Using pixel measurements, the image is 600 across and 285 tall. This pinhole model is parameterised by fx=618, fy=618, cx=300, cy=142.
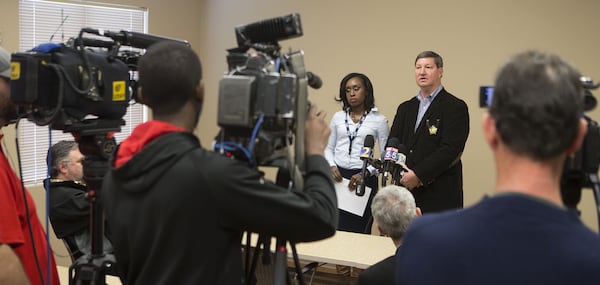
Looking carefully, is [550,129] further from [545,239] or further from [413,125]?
[413,125]

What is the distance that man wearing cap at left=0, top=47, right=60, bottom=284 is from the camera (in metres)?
1.64

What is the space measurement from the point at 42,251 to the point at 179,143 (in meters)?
0.73

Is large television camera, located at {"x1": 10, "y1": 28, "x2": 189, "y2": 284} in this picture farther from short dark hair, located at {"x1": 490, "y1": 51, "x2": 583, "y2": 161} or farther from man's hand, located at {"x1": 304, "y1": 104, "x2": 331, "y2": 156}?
short dark hair, located at {"x1": 490, "y1": 51, "x2": 583, "y2": 161}

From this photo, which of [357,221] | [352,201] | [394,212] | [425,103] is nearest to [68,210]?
[394,212]

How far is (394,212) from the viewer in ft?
8.36

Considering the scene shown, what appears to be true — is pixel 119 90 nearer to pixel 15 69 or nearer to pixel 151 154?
pixel 15 69

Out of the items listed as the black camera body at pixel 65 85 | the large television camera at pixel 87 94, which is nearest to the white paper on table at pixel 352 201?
the large television camera at pixel 87 94

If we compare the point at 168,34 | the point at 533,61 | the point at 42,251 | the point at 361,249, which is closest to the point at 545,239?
the point at 533,61

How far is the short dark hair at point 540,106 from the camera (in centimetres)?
98

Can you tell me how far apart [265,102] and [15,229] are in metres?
0.81

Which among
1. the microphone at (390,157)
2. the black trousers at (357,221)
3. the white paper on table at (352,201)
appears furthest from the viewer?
the black trousers at (357,221)

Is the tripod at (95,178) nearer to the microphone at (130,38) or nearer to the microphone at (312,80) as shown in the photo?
the microphone at (130,38)

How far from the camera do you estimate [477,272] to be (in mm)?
1009

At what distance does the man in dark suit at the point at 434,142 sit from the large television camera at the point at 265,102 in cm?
256
